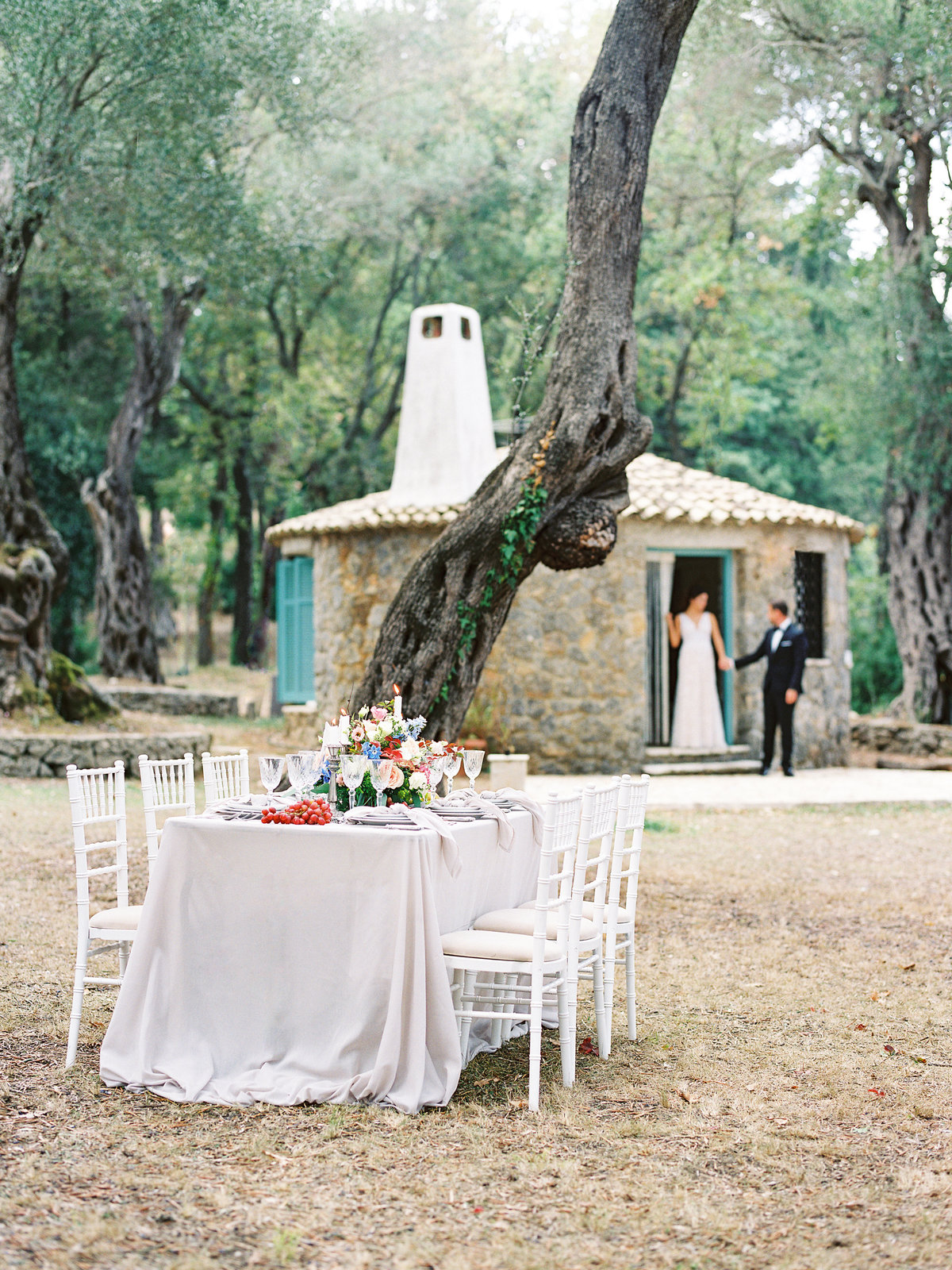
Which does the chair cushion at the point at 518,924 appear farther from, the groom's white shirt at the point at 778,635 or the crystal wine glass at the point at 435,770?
the groom's white shirt at the point at 778,635

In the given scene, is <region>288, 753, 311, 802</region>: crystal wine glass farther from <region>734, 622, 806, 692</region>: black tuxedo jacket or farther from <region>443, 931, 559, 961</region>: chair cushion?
<region>734, 622, 806, 692</region>: black tuxedo jacket

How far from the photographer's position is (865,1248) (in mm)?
2912

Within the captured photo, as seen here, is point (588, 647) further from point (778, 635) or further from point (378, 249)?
point (378, 249)

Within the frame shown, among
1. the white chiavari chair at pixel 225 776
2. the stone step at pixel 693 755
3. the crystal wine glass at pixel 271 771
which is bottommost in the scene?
the stone step at pixel 693 755

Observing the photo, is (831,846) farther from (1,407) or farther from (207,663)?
(207,663)

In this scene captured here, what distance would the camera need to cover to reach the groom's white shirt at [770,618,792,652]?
12.6 meters

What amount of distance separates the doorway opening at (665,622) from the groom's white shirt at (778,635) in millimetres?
902

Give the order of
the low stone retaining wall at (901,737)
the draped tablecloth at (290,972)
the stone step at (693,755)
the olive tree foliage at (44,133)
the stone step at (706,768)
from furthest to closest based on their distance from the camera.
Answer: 1. the low stone retaining wall at (901,737)
2. the stone step at (693,755)
3. the stone step at (706,768)
4. the olive tree foliage at (44,133)
5. the draped tablecloth at (290,972)

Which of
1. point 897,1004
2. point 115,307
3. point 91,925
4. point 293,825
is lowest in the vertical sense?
point 897,1004

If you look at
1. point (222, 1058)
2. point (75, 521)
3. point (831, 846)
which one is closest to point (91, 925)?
point (222, 1058)

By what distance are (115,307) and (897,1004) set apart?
55.3 ft

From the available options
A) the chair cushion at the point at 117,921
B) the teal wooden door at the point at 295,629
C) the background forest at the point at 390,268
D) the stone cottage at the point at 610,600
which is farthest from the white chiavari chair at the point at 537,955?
the teal wooden door at the point at 295,629

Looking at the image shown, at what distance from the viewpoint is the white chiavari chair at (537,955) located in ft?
12.7

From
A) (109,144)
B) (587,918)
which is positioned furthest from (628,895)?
(109,144)
